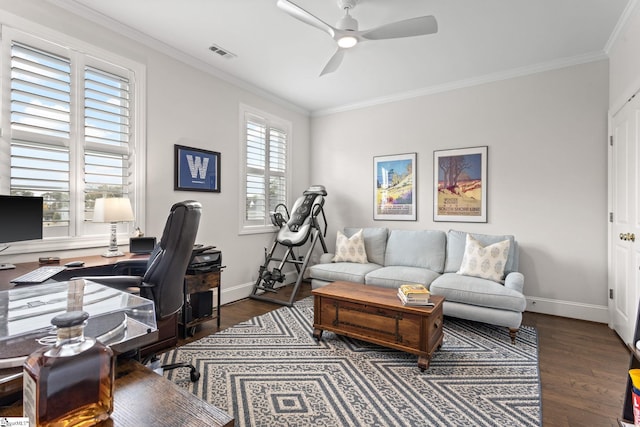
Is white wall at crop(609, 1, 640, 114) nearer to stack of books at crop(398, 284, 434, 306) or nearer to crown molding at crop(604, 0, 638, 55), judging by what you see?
crown molding at crop(604, 0, 638, 55)

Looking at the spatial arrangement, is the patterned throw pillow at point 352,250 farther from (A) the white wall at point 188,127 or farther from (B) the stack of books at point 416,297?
(B) the stack of books at point 416,297

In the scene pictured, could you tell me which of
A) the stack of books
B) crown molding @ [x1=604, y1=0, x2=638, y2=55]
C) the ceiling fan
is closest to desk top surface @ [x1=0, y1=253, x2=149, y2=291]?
the stack of books

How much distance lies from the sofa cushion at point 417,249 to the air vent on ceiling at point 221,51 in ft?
9.69

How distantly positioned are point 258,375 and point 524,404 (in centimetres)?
174

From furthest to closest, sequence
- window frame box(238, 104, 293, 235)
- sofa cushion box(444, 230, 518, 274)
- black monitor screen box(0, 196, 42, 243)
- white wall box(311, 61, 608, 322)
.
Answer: window frame box(238, 104, 293, 235), sofa cushion box(444, 230, 518, 274), white wall box(311, 61, 608, 322), black monitor screen box(0, 196, 42, 243)

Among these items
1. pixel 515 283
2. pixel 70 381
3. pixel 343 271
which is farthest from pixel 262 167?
pixel 70 381

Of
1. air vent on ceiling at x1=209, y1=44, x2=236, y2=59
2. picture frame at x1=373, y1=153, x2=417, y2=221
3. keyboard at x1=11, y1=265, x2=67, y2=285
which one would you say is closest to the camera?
keyboard at x1=11, y1=265, x2=67, y2=285

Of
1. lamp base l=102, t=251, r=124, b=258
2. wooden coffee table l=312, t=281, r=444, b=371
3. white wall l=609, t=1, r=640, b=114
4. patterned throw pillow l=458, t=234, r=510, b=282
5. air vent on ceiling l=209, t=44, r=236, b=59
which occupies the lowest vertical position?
wooden coffee table l=312, t=281, r=444, b=371

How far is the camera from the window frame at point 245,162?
423cm

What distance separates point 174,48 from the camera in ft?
11.0

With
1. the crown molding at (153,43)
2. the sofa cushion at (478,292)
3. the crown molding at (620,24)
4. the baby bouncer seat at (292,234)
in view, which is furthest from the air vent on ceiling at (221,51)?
the crown molding at (620,24)

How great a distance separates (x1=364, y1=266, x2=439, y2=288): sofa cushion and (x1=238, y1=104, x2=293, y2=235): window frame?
173 centimetres

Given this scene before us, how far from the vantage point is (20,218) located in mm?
2156

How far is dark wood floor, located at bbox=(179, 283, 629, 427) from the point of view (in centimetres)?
191
